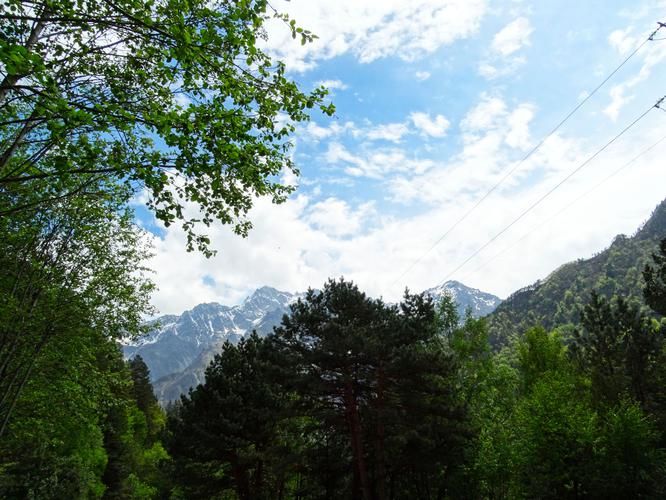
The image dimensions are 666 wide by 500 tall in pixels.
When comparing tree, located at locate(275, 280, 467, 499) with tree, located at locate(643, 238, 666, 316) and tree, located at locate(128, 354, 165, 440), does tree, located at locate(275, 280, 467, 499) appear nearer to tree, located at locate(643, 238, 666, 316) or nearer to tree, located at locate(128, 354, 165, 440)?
tree, located at locate(643, 238, 666, 316)

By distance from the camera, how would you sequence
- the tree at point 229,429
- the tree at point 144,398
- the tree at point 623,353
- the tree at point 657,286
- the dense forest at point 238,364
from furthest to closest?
the tree at point 144,398, the tree at point 623,353, the tree at point 657,286, the tree at point 229,429, the dense forest at point 238,364

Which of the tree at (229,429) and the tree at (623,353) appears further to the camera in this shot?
the tree at (623,353)

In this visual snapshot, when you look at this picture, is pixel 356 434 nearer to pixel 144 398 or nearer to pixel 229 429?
pixel 229 429

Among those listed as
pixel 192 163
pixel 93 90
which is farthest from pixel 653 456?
pixel 93 90

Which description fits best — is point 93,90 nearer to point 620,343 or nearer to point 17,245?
point 17,245

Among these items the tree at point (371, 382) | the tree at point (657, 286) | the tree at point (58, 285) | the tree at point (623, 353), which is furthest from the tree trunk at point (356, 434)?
the tree at point (623, 353)

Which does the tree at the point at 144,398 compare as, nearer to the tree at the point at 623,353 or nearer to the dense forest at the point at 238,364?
the dense forest at the point at 238,364

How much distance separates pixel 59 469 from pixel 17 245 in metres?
20.3

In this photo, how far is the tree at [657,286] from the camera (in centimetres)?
2389

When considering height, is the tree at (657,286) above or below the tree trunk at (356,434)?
above

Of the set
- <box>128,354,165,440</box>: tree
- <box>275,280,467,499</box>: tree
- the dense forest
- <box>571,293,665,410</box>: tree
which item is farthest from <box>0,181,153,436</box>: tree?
<box>128,354,165,440</box>: tree

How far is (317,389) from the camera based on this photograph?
61.9 ft

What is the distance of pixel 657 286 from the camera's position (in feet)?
81.1

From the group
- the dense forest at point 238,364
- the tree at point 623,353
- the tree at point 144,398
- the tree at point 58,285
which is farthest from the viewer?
the tree at point 144,398
